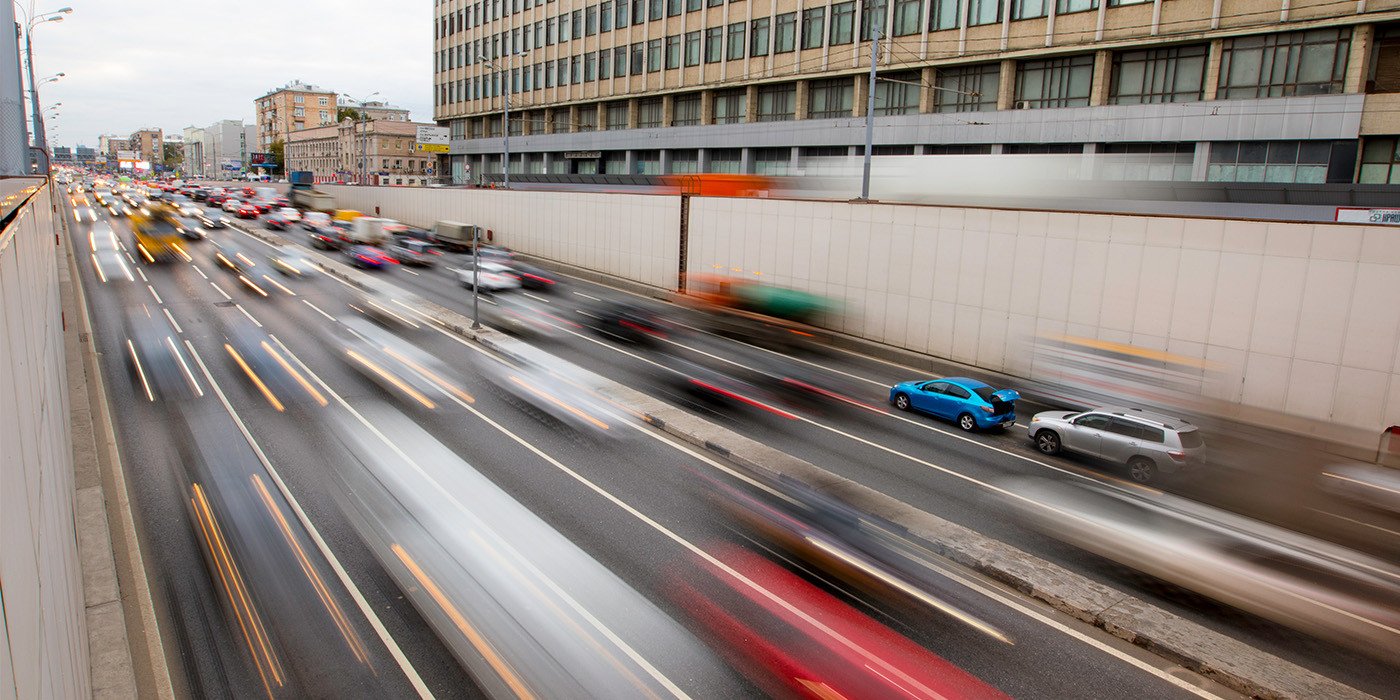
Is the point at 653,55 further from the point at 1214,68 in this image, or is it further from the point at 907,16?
the point at 1214,68

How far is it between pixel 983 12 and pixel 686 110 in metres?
25.3

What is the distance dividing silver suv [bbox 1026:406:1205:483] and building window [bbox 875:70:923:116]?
31175 millimetres

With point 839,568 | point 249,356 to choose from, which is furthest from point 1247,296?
point 249,356

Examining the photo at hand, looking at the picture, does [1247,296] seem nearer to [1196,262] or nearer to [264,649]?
[1196,262]

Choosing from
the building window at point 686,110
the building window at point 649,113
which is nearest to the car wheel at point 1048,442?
the building window at point 686,110

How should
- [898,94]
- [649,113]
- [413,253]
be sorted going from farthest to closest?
[649,113] → [413,253] → [898,94]

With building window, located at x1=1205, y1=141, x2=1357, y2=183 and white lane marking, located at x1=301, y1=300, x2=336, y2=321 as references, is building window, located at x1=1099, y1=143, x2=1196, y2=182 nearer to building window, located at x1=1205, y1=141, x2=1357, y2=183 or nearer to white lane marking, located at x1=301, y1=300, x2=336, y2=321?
building window, located at x1=1205, y1=141, x2=1357, y2=183

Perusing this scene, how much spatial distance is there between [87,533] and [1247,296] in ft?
83.0

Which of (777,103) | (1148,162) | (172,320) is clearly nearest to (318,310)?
(172,320)

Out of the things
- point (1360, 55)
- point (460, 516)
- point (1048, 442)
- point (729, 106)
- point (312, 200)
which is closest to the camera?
point (460, 516)

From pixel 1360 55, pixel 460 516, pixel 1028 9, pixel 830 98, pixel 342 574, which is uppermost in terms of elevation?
pixel 1028 9

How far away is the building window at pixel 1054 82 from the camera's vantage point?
38.4 metres

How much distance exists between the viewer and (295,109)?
177375 millimetres

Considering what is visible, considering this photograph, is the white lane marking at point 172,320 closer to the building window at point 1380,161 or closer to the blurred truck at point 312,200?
the building window at point 1380,161
